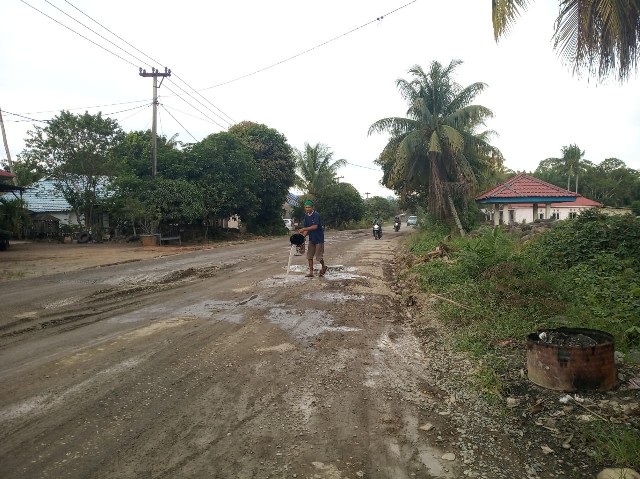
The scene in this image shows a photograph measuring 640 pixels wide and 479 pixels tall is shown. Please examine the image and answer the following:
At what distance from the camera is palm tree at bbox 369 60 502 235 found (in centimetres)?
2052

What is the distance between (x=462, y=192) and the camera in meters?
21.0

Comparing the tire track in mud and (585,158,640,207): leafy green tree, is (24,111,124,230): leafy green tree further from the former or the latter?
(585,158,640,207): leafy green tree

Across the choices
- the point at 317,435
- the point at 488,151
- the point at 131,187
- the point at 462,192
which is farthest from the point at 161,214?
the point at 317,435

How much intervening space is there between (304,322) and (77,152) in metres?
21.3

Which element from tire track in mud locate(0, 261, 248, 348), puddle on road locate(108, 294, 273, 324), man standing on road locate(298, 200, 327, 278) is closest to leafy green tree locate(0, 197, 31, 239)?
tire track in mud locate(0, 261, 248, 348)

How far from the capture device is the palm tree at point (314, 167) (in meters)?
42.2

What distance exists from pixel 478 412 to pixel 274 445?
169 cm

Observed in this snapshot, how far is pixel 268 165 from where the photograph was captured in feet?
104

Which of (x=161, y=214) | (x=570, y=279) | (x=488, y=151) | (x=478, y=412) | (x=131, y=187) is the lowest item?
(x=478, y=412)

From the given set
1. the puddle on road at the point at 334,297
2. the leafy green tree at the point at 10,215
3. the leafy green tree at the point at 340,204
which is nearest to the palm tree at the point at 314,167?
the leafy green tree at the point at 340,204

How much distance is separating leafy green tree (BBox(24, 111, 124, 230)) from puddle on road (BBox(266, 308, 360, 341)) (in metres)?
20.0

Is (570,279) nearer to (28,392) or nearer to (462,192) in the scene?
(28,392)

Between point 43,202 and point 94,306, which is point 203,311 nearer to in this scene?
point 94,306

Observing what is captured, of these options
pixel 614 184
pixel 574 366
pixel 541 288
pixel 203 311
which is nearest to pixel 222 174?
pixel 203 311
